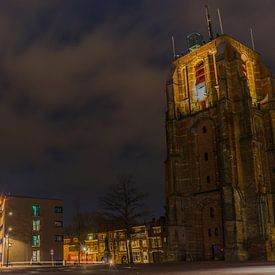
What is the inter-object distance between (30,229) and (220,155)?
54.0m

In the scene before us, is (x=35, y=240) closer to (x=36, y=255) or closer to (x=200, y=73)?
(x=36, y=255)

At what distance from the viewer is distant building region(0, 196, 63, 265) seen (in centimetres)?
9350

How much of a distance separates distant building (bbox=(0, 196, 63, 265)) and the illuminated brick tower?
4071 centimetres

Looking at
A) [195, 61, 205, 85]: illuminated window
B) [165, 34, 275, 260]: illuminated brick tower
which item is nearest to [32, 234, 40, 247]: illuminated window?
[165, 34, 275, 260]: illuminated brick tower

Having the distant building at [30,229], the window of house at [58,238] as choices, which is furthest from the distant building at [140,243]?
the distant building at [30,229]

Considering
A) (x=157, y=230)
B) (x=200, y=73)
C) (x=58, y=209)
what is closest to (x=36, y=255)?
(x=58, y=209)

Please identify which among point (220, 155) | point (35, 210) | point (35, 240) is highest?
point (220, 155)

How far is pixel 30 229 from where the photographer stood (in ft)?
318

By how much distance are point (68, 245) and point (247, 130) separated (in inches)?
3250

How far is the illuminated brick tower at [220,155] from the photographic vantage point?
5731 cm

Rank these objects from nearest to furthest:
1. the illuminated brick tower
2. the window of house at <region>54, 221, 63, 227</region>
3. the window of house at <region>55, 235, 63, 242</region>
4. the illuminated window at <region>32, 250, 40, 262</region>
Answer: the illuminated brick tower < the illuminated window at <region>32, 250, 40, 262</region> < the window of house at <region>55, 235, 63, 242</region> < the window of house at <region>54, 221, 63, 227</region>

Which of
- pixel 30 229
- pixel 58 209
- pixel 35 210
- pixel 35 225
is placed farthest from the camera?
pixel 58 209

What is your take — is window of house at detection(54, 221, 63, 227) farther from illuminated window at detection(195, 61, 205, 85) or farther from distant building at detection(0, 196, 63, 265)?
illuminated window at detection(195, 61, 205, 85)

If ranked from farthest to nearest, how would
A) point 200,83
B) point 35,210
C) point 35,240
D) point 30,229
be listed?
1. point 35,210
2. point 30,229
3. point 35,240
4. point 200,83
